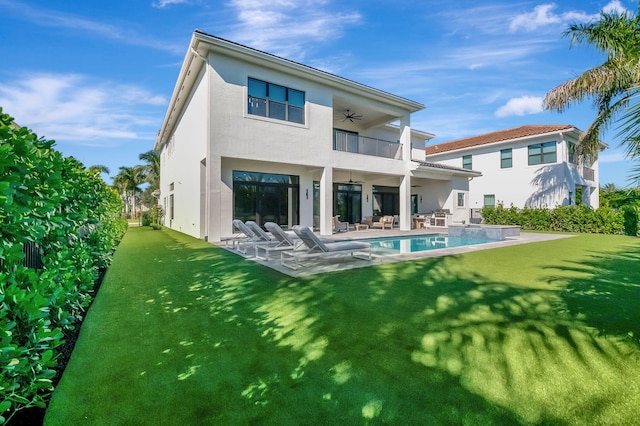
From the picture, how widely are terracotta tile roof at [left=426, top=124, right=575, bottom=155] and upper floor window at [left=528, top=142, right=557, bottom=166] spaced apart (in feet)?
4.40

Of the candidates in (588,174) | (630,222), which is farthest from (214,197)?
(588,174)

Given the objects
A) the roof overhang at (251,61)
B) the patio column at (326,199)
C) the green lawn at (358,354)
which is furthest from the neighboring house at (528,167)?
the green lawn at (358,354)

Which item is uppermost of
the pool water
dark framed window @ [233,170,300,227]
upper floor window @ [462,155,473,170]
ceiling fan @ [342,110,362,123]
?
ceiling fan @ [342,110,362,123]

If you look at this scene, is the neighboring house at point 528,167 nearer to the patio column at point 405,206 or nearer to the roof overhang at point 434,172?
the roof overhang at point 434,172

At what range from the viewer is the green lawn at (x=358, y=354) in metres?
2.70

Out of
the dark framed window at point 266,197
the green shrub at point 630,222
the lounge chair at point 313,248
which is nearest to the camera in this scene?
the lounge chair at point 313,248

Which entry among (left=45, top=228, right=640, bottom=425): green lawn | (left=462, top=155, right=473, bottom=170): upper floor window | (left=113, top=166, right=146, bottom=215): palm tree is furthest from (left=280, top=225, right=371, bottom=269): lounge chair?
(left=113, top=166, right=146, bottom=215): palm tree

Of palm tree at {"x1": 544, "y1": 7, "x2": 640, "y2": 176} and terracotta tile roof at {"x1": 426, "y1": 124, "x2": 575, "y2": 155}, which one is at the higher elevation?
terracotta tile roof at {"x1": 426, "y1": 124, "x2": 575, "y2": 155}

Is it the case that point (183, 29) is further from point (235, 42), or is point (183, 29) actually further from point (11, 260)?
point (11, 260)

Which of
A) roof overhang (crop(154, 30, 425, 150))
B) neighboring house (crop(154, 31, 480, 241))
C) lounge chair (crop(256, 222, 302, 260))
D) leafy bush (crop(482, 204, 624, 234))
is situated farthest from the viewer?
leafy bush (crop(482, 204, 624, 234))

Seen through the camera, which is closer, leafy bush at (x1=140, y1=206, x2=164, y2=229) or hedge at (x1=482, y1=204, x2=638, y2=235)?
hedge at (x1=482, y1=204, x2=638, y2=235)

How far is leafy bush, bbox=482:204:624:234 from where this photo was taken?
1956 centimetres

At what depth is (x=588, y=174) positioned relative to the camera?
30.2m

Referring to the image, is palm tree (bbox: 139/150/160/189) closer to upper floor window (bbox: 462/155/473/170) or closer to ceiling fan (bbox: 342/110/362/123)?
ceiling fan (bbox: 342/110/362/123)
